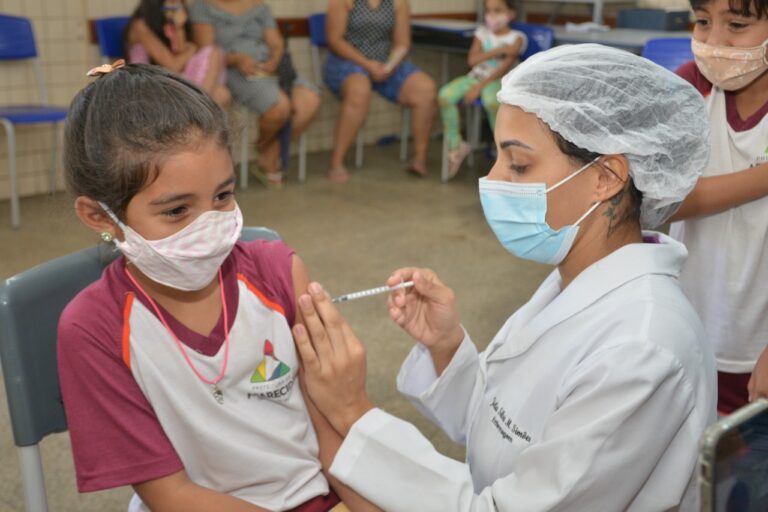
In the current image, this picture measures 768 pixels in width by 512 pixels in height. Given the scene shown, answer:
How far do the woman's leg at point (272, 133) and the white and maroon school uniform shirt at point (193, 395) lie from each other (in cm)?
355

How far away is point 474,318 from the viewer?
326cm

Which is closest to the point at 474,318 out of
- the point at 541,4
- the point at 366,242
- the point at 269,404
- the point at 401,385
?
the point at 366,242

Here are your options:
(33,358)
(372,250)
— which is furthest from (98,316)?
(372,250)

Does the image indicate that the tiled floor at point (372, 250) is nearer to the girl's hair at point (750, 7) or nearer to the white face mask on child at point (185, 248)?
the white face mask on child at point (185, 248)

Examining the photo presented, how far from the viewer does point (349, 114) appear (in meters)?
5.21

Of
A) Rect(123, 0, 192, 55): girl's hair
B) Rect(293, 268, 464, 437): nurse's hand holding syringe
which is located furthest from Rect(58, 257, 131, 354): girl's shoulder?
Rect(123, 0, 192, 55): girl's hair

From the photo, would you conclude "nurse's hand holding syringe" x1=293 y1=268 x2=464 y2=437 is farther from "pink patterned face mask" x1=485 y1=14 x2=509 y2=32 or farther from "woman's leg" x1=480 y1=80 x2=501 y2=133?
"pink patterned face mask" x1=485 y1=14 x2=509 y2=32

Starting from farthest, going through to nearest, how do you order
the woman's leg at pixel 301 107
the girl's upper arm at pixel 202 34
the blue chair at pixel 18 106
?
1. the woman's leg at pixel 301 107
2. the girl's upper arm at pixel 202 34
3. the blue chair at pixel 18 106

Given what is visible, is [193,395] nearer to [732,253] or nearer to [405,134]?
[732,253]

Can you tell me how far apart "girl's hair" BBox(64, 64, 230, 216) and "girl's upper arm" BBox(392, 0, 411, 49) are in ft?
14.0

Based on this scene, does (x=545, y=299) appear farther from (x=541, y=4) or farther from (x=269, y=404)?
(x=541, y=4)

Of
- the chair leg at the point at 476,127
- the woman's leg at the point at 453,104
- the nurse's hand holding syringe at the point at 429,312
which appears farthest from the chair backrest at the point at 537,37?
the nurse's hand holding syringe at the point at 429,312

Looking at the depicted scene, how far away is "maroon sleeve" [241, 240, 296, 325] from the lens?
131 cm

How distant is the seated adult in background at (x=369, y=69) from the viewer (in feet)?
16.9
